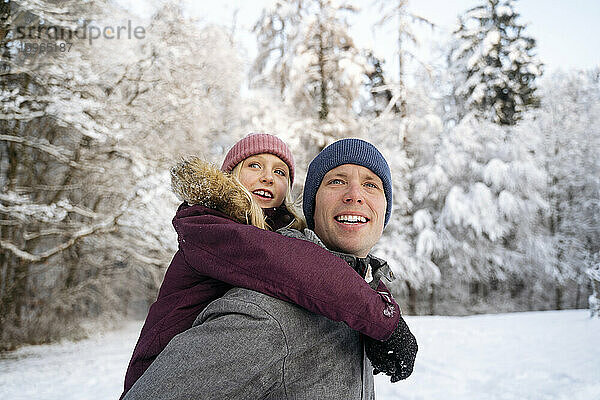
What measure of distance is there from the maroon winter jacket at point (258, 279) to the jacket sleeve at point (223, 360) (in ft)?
0.31

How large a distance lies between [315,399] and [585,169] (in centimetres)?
2150

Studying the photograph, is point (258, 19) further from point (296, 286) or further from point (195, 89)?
point (296, 286)

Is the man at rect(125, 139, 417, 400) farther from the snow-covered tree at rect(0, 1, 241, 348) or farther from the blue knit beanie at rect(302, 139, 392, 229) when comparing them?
the snow-covered tree at rect(0, 1, 241, 348)

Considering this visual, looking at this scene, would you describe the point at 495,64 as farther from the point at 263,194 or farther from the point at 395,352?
the point at 395,352

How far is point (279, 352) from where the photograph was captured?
103cm

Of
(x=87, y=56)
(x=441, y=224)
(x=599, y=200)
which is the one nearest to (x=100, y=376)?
(x=87, y=56)

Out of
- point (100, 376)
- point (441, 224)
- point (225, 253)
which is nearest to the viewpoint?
point (225, 253)

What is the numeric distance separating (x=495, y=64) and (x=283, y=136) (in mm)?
12355

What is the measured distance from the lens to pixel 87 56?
962cm

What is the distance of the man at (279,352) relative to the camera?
0.95 metres

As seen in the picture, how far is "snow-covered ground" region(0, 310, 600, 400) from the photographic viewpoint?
5.84 meters

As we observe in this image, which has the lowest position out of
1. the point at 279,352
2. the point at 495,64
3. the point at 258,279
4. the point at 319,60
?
the point at 279,352

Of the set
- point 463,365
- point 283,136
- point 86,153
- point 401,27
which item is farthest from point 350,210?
point 401,27

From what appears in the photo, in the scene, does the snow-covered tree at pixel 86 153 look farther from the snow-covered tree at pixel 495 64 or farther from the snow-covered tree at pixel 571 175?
the snow-covered tree at pixel 571 175
